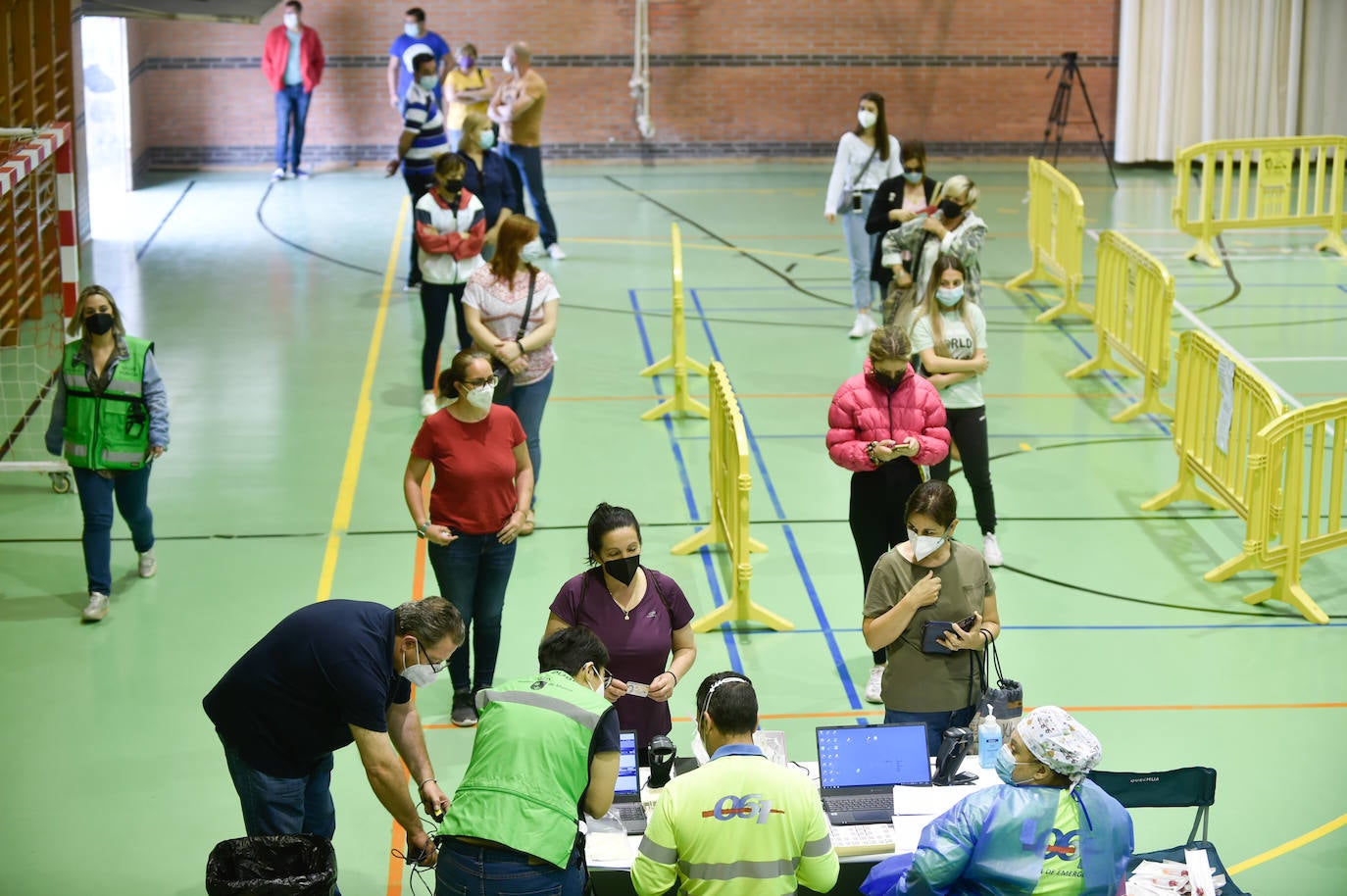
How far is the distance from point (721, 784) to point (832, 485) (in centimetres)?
640

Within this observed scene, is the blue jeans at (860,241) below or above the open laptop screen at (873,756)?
above

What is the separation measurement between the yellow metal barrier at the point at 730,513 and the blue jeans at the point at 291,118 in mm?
15079

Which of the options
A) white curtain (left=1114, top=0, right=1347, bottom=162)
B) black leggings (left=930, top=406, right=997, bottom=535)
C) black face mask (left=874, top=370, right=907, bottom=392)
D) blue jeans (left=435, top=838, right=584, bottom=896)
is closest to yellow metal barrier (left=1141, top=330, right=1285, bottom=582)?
black leggings (left=930, top=406, right=997, bottom=535)

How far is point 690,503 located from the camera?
34.2ft

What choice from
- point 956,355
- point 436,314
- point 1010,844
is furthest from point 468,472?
point 436,314

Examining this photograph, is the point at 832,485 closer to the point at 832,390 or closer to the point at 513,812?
the point at 832,390

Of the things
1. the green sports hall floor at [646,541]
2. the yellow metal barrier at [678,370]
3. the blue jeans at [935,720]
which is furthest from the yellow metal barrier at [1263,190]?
the blue jeans at [935,720]

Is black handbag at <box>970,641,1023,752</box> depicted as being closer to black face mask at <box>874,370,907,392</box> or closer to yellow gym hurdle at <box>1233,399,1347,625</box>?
black face mask at <box>874,370,907,392</box>

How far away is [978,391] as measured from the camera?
9.05m

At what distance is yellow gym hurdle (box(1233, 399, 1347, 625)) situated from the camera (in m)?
8.66

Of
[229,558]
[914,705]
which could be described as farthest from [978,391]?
[229,558]

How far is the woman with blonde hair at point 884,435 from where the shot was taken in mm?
7652

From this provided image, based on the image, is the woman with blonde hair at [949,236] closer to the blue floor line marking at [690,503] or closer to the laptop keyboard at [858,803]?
the blue floor line marking at [690,503]

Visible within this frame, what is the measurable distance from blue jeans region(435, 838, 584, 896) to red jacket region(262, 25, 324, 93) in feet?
65.2
